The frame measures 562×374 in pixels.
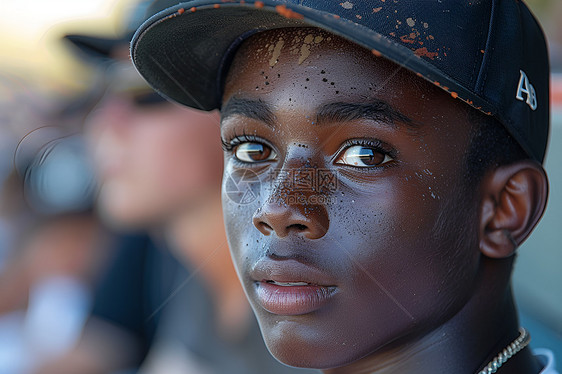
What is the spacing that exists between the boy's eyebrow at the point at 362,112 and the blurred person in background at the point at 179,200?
141cm

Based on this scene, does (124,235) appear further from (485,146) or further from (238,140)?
(485,146)

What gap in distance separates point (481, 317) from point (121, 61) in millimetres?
2246

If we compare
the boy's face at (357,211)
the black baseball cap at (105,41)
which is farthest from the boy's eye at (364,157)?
the black baseball cap at (105,41)

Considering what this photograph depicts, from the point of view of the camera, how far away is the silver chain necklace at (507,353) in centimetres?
132

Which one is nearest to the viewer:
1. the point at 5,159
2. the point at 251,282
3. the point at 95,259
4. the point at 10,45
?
the point at 251,282

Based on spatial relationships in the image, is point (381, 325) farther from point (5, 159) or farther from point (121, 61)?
point (5, 159)

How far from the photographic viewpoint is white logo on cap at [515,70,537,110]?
1.28 meters

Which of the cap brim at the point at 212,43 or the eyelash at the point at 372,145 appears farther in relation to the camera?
the eyelash at the point at 372,145

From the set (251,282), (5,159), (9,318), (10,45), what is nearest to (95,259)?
(9,318)

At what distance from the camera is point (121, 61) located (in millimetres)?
3008

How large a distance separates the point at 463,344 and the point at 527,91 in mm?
Result: 544

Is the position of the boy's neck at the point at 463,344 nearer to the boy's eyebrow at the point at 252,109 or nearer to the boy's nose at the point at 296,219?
the boy's nose at the point at 296,219

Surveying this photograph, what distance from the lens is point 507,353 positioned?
1.36 metres

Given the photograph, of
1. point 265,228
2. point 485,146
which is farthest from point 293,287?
point 485,146
